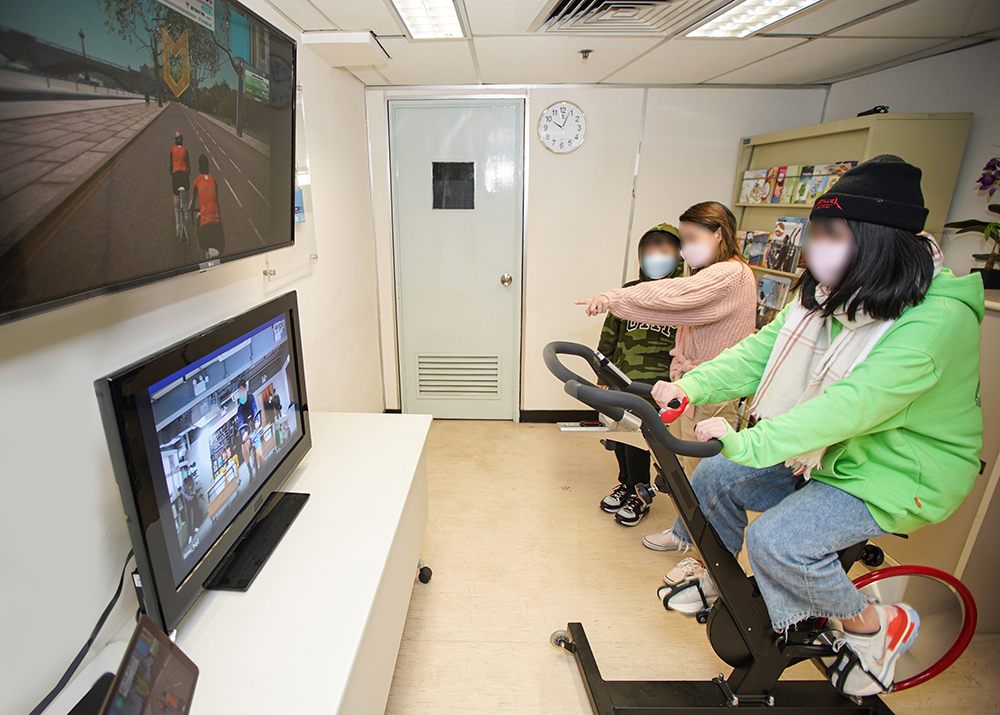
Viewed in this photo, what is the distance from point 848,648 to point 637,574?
3.12 ft

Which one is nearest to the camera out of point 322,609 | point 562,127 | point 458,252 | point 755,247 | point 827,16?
point 322,609

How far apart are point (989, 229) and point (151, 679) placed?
310 cm

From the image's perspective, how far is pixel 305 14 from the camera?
1.94m

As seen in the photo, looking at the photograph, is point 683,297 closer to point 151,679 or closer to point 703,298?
point 703,298

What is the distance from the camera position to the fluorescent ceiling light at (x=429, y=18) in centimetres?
194

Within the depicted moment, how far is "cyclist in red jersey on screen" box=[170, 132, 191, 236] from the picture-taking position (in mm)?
935

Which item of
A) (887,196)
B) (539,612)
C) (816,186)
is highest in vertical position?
(816,186)

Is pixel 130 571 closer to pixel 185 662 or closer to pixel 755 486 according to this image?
pixel 185 662

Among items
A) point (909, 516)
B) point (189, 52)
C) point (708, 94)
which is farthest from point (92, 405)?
point (708, 94)

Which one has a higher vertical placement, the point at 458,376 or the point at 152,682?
the point at 152,682

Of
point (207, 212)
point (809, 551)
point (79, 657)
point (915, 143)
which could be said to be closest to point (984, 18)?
point (915, 143)

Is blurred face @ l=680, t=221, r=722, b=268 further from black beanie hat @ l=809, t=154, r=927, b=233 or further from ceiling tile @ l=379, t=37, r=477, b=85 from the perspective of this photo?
ceiling tile @ l=379, t=37, r=477, b=85

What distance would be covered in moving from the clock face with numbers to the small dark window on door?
54cm

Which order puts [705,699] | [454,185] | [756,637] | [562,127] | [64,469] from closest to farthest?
[64,469] → [756,637] → [705,699] → [562,127] → [454,185]
